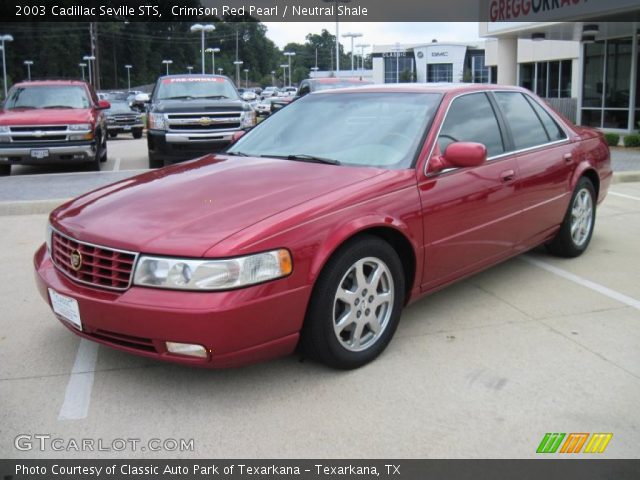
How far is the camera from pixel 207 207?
3432mm

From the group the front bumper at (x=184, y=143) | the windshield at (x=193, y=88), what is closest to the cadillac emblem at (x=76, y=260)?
the front bumper at (x=184, y=143)

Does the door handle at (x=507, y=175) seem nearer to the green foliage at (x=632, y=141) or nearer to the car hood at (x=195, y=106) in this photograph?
the car hood at (x=195, y=106)

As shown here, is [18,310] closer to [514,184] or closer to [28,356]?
[28,356]

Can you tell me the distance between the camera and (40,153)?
11.2 meters

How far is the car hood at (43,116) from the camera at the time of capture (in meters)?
11.1

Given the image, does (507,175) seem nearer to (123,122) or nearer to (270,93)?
(123,122)

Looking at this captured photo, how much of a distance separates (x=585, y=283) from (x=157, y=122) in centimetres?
833

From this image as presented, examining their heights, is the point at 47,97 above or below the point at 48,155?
above

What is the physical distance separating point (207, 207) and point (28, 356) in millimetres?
1485

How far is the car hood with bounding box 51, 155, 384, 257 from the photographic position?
10.3 ft

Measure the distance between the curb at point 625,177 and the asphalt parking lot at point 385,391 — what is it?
236 inches
